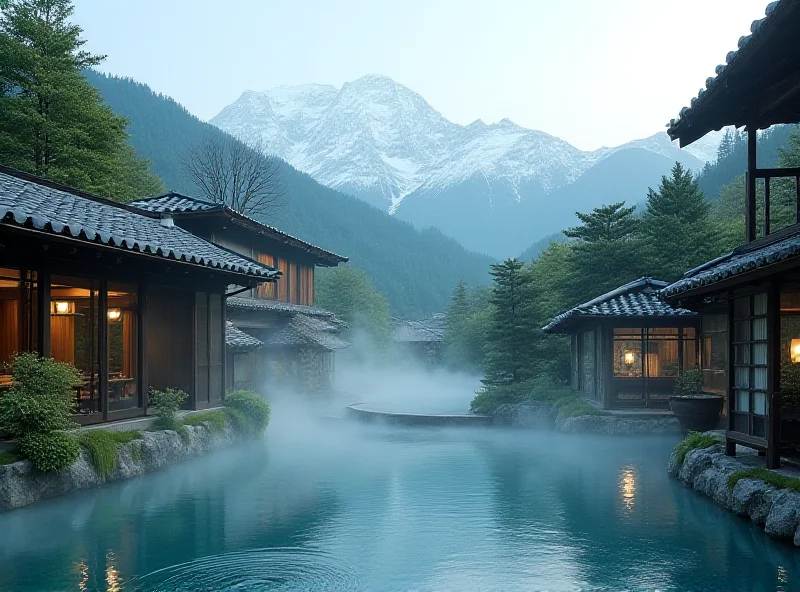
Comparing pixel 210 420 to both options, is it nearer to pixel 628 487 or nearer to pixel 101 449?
pixel 101 449

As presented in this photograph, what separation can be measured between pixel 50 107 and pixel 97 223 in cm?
2032

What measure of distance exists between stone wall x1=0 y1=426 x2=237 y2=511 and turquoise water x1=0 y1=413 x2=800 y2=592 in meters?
0.25

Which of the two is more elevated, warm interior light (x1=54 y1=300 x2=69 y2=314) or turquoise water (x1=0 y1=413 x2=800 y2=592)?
warm interior light (x1=54 y1=300 x2=69 y2=314)

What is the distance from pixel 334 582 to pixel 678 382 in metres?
13.4

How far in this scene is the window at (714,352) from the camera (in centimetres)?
1814

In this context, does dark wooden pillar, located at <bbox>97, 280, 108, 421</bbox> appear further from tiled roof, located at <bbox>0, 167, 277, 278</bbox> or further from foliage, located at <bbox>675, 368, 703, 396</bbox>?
foliage, located at <bbox>675, 368, 703, 396</bbox>

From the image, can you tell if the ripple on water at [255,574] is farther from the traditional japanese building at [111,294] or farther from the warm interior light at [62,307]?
the warm interior light at [62,307]

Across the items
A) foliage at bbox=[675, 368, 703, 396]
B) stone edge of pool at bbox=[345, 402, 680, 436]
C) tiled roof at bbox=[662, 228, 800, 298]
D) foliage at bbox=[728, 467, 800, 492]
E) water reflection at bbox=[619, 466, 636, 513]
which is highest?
tiled roof at bbox=[662, 228, 800, 298]

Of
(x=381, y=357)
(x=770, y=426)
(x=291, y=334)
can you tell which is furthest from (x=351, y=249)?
(x=770, y=426)

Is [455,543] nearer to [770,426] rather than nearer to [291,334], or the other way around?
[770,426]

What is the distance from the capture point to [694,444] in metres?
12.9

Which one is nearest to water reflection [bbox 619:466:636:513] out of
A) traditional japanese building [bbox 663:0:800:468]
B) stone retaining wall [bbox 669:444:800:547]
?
stone retaining wall [bbox 669:444:800:547]

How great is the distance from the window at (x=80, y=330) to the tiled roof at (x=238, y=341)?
679cm

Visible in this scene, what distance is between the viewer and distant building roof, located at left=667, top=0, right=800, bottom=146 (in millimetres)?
8375
